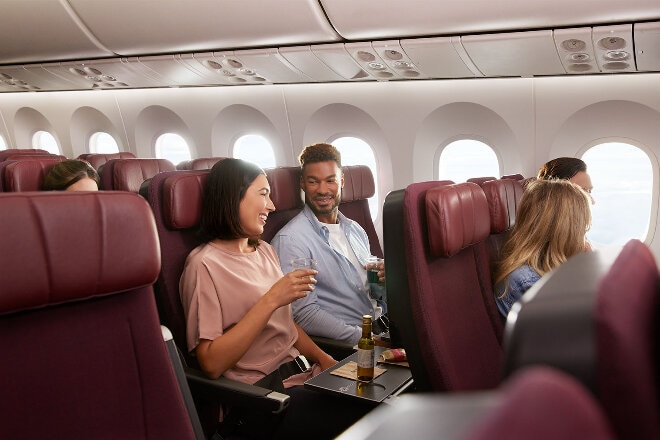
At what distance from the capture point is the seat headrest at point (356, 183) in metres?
4.19

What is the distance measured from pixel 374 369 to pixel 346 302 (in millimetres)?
928

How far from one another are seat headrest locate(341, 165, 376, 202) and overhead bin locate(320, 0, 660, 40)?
1040mm

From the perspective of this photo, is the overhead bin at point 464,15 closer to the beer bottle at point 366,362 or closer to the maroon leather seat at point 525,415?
the beer bottle at point 366,362

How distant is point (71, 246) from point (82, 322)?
212 mm

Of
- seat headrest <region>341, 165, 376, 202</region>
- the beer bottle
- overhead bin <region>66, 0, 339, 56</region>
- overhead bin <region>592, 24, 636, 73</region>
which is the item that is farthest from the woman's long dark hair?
overhead bin <region>592, 24, 636, 73</region>

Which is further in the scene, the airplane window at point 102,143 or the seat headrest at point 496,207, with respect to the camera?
the airplane window at point 102,143

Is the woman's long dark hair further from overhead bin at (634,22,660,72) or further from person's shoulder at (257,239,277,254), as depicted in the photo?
overhead bin at (634,22,660,72)

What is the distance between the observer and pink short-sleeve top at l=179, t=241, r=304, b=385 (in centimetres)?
213

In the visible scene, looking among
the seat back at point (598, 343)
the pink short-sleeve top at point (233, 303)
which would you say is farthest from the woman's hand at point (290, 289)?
the seat back at point (598, 343)

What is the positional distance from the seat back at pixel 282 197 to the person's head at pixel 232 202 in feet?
2.14

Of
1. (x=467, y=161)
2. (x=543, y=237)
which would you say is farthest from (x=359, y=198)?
(x=543, y=237)

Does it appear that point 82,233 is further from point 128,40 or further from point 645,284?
point 128,40

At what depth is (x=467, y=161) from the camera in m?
5.87

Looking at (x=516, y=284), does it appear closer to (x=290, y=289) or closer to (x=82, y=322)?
(x=290, y=289)
